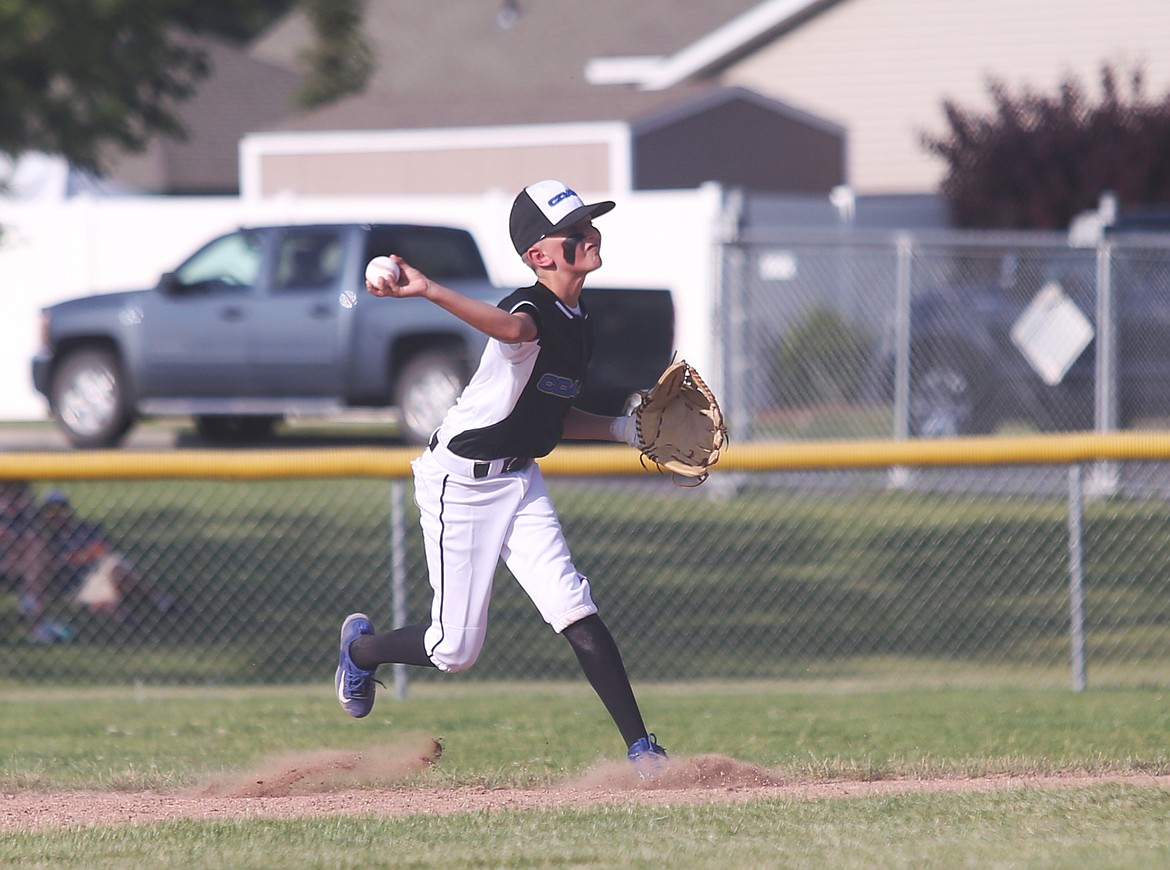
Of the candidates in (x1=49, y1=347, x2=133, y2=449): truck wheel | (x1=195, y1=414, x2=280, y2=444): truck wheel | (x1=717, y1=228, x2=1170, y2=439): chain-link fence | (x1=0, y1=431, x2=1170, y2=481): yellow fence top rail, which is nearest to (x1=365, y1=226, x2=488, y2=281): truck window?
A: (x1=195, y1=414, x2=280, y2=444): truck wheel

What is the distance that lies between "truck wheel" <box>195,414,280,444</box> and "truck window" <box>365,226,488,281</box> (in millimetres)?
→ 2132

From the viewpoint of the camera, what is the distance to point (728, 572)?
10859mm

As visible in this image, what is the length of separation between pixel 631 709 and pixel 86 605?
5.10 m

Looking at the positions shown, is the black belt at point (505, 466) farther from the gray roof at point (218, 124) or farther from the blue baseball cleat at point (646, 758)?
the gray roof at point (218, 124)

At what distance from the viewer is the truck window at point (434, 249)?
1512cm

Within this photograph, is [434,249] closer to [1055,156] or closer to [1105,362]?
[1105,362]

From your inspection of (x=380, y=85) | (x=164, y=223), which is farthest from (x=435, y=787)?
(x=380, y=85)

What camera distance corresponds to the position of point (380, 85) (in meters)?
37.4

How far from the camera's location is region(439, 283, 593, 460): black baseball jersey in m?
5.26

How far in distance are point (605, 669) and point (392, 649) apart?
808 mm

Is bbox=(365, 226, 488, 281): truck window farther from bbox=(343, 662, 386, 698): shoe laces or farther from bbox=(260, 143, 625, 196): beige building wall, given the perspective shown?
bbox=(343, 662, 386, 698): shoe laces

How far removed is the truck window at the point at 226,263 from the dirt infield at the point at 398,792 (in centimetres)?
977

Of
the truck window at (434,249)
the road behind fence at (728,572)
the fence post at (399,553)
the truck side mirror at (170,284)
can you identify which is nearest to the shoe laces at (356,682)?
the fence post at (399,553)

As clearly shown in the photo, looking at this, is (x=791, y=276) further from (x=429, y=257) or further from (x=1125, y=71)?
(x=1125, y=71)
